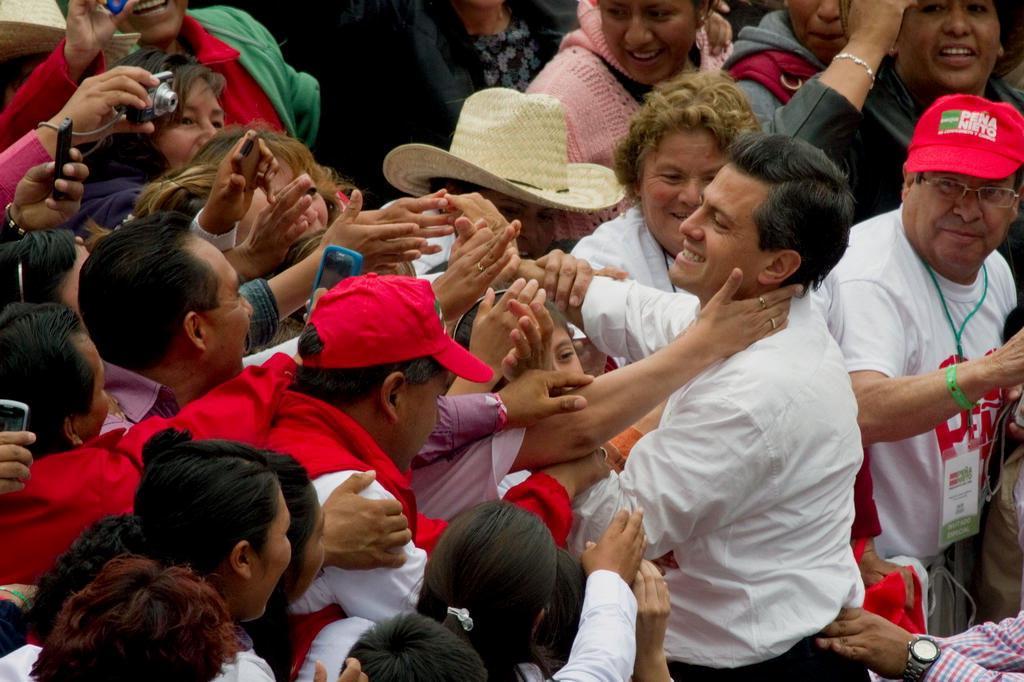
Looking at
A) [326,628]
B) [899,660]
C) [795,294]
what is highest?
[795,294]

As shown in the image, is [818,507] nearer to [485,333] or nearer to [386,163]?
[485,333]

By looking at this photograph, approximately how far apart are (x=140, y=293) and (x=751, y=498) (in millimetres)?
1324

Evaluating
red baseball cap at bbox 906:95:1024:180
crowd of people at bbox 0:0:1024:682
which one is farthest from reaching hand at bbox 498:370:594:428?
red baseball cap at bbox 906:95:1024:180

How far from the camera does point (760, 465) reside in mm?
3053

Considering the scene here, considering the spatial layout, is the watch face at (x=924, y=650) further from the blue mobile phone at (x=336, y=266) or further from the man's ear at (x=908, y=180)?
the blue mobile phone at (x=336, y=266)

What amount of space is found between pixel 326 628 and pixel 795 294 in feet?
4.33

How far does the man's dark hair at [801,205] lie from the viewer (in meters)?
3.22

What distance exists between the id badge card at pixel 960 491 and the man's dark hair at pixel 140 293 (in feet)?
7.32

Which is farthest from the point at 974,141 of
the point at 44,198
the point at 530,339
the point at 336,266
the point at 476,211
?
the point at 44,198

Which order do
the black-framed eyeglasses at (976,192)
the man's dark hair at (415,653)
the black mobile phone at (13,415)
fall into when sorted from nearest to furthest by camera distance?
1. the man's dark hair at (415,653)
2. the black mobile phone at (13,415)
3. the black-framed eyeglasses at (976,192)

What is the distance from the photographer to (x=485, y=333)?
10.9ft

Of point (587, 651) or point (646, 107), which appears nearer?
point (587, 651)

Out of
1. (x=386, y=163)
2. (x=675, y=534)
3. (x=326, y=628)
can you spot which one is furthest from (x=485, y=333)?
(x=386, y=163)

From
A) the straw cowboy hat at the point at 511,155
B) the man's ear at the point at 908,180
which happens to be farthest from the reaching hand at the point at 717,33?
the man's ear at the point at 908,180
